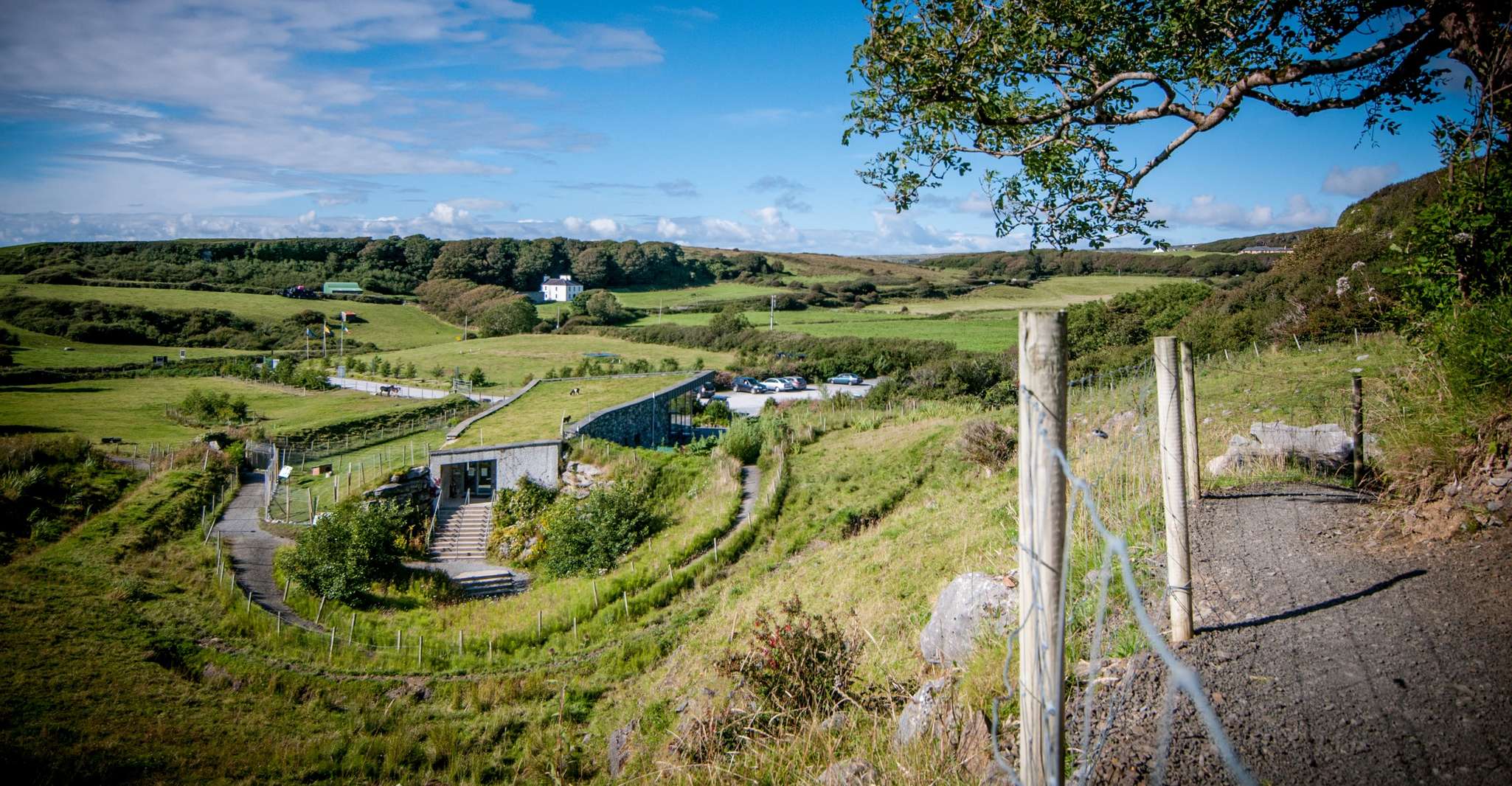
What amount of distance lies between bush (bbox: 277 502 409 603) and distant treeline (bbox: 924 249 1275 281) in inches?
1799

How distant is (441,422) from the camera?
120 ft

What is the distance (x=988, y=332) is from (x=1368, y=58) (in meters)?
54.7

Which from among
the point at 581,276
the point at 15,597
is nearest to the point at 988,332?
the point at 15,597

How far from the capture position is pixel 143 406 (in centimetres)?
3909

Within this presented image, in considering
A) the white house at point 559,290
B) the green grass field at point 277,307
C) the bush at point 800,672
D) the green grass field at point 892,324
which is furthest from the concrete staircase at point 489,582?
the white house at point 559,290

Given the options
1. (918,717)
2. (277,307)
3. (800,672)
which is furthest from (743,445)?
(277,307)

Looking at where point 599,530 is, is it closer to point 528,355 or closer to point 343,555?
point 343,555

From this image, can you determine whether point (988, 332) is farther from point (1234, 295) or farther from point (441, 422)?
point (441, 422)

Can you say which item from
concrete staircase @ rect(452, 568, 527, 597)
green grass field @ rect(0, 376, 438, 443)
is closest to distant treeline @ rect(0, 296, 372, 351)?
green grass field @ rect(0, 376, 438, 443)

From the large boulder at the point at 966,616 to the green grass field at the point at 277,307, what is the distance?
70512mm

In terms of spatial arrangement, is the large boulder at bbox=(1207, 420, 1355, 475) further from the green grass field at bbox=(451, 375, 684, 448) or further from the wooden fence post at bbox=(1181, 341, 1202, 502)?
the green grass field at bbox=(451, 375, 684, 448)

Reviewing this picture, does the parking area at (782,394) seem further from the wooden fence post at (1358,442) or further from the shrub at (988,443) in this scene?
the wooden fence post at (1358,442)

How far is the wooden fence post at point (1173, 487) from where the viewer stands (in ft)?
14.5

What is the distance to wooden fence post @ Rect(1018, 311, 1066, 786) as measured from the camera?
2.47 m
